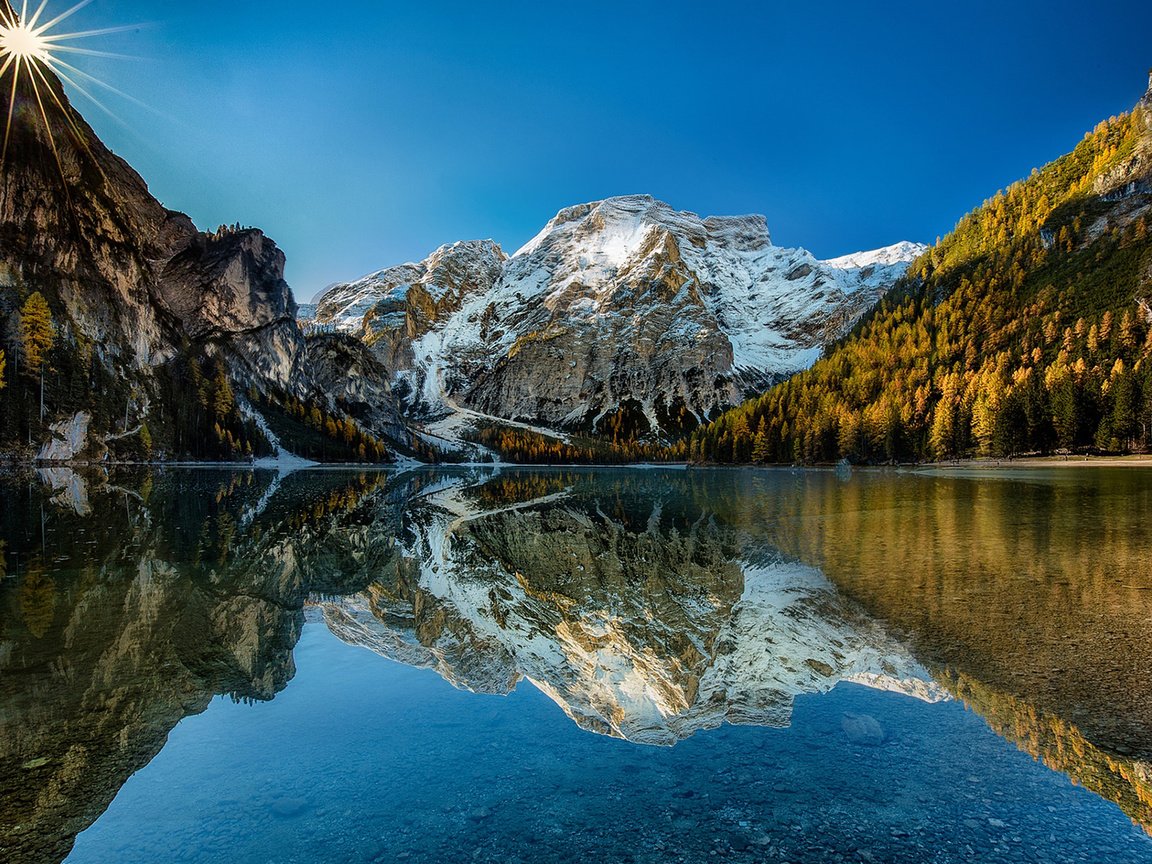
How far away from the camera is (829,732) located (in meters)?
8.05

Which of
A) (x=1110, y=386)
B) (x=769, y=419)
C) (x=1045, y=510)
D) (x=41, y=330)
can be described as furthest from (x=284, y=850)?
(x=769, y=419)

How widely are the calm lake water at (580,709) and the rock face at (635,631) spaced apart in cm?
9

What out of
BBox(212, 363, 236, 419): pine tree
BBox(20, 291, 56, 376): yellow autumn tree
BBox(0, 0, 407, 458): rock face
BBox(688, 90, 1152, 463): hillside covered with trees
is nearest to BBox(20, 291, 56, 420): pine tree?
BBox(20, 291, 56, 376): yellow autumn tree

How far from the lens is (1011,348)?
414 feet

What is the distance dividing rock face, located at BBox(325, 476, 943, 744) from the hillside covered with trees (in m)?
102

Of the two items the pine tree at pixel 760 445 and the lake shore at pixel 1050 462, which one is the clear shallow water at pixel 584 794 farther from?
the pine tree at pixel 760 445

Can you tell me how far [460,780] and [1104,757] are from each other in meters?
7.57

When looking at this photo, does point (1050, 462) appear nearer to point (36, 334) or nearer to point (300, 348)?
point (36, 334)

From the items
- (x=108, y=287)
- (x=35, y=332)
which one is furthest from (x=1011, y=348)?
(x=108, y=287)

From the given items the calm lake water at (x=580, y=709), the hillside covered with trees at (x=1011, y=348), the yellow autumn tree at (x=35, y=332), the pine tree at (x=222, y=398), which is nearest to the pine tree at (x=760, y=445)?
the hillside covered with trees at (x=1011, y=348)

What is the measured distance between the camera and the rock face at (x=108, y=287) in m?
89.6

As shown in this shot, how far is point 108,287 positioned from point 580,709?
14521 cm

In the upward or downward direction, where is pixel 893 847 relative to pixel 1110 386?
downward

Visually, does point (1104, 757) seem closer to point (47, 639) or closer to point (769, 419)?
point (47, 639)
